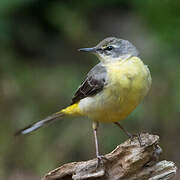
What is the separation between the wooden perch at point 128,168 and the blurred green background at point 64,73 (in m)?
3.12

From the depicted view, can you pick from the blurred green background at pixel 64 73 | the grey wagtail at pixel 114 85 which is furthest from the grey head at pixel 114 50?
the blurred green background at pixel 64 73

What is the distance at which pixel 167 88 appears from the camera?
8930mm

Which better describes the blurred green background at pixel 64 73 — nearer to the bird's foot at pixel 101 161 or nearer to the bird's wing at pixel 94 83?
the bird's wing at pixel 94 83

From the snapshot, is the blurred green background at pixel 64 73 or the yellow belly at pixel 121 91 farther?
the blurred green background at pixel 64 73

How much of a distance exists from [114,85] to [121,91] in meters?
0.13

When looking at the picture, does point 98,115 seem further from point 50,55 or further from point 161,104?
point 50,55

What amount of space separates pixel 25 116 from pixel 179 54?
10.8ft

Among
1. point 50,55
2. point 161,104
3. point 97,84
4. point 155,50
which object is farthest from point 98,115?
point 50,55

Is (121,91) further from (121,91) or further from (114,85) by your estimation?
(114,85)

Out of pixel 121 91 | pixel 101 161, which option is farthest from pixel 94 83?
pixel 101 161

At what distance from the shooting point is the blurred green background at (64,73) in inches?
346

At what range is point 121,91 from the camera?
19.0 ft

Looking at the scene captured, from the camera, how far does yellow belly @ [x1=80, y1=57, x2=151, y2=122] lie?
19.1 ft

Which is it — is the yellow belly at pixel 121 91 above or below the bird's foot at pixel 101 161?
above
